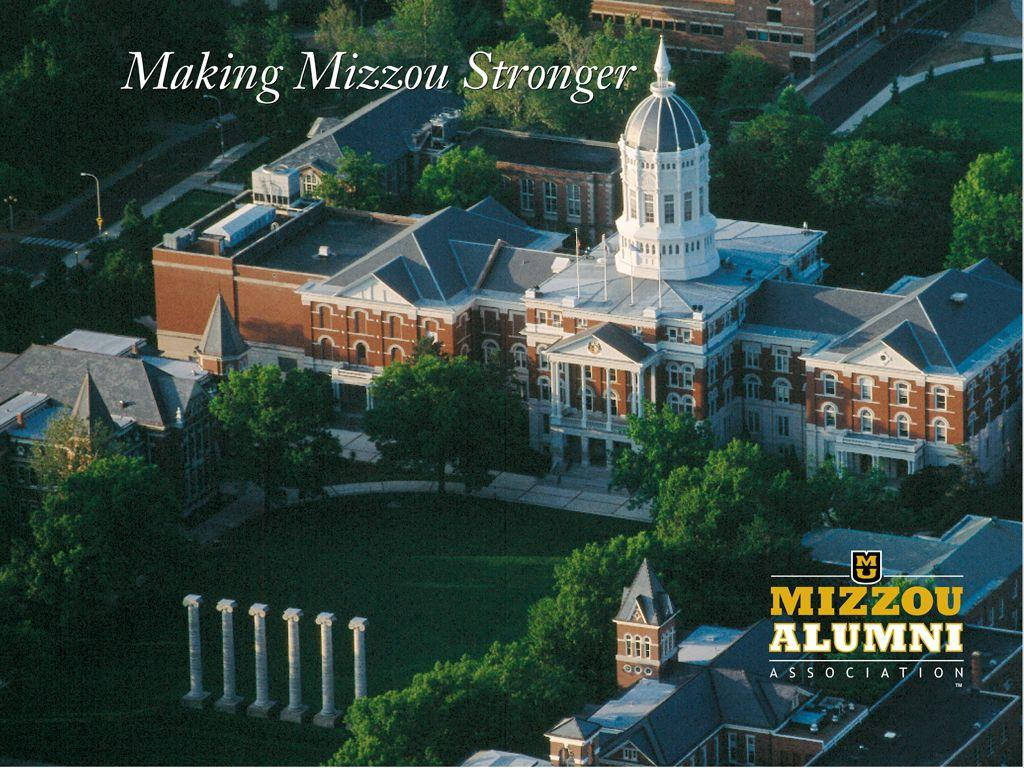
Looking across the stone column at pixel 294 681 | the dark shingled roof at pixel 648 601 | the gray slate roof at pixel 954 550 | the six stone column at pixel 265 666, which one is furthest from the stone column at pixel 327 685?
Result: the gray slate roof at pixel 954 550

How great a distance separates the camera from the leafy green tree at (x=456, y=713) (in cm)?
17088

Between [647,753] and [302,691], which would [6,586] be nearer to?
[302,691]

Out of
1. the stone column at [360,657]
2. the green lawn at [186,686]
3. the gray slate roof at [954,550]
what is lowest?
the green lawn at [186,686]

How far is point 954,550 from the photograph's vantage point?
190750 millimetres

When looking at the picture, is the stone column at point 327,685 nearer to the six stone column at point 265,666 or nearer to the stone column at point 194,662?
the six stone column at point 265,666

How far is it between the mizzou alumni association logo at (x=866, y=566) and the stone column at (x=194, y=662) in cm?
3975

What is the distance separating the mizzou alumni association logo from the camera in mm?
188375

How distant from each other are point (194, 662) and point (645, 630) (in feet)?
99.5

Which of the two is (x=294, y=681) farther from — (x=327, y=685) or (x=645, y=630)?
(x=645, y=630)

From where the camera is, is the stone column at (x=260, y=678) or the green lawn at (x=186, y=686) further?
Result: the stone column at (x=260, y=678)

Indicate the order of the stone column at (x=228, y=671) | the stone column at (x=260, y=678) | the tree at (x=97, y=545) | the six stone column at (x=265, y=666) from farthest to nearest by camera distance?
1. the tree at (x=97, y=545)
2. the stone column at (x=228, y=671)
3. the stone column at (x=260, y=678)
4. the six stone column at (x=265, y=666)

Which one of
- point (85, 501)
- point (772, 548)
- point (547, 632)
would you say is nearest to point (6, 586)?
point (85, 501)

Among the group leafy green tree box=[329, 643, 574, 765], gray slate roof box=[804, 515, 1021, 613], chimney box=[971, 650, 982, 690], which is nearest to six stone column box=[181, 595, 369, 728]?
leafy green tree box=[329, 643, 574, 765]

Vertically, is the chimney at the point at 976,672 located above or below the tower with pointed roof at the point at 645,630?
below
